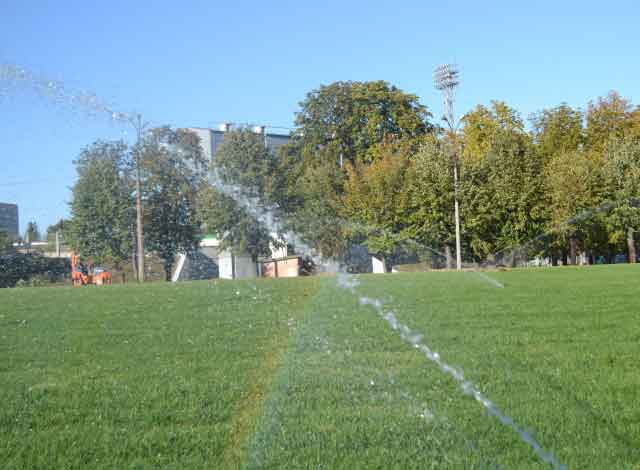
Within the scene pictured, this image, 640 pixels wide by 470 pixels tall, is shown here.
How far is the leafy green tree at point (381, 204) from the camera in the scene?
4688cm

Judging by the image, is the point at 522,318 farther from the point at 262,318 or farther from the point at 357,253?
the point at 357,253

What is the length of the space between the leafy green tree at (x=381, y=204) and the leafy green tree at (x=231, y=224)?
6.11 m

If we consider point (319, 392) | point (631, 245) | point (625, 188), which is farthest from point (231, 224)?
point (319, 392)

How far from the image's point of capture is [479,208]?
48.4 m

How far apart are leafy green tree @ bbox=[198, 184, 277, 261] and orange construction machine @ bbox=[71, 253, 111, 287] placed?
37.4 feet

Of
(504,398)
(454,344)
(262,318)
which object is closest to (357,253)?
(262,318)

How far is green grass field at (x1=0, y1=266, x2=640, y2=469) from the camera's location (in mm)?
5027

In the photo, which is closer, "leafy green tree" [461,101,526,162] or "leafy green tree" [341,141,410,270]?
"leafy green tree" [341,141,410,270]

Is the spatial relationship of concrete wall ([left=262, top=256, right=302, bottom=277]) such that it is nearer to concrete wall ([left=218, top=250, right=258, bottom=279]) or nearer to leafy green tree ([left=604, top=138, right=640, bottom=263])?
concrete wall ([left=218, top=250, right=258, bottom=279])

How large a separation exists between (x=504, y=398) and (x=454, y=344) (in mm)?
3266

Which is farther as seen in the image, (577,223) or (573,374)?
(577,223)

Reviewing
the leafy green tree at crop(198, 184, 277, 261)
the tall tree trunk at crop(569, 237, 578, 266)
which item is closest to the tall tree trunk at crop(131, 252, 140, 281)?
the leafy green tree at crop(198, 184, 277, 261)

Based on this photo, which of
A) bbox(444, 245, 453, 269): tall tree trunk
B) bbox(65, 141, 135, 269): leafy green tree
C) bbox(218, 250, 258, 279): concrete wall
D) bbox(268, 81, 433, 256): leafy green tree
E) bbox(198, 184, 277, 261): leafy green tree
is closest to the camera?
bbox(65, 141, 135, 269): leafy green tree

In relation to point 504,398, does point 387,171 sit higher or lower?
higher
